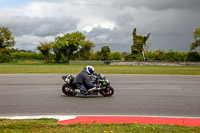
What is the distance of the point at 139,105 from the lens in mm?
8938

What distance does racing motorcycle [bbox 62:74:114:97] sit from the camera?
1072 centimetres

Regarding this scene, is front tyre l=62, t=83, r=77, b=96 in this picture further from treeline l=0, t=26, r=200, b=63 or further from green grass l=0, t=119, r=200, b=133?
treeline l=0, t=26, r=200, b=63

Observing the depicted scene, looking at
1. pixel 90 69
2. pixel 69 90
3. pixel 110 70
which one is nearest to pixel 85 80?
pixel 90 69

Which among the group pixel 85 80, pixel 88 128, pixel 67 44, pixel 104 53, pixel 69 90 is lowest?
pixel 88 128

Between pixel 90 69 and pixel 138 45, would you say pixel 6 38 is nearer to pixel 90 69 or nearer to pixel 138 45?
pixel 138 45

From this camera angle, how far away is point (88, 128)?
18.6 feet

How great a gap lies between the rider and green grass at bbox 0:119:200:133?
444 centimetres

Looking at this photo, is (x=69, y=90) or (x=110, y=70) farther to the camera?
(x=110, y=70)

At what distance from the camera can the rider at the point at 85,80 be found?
10609 mm

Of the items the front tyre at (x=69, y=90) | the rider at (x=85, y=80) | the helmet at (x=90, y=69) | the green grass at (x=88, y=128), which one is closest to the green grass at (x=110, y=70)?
the front tyre at (x=69, y=90)

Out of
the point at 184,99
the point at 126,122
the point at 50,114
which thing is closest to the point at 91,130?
the point at 126,122

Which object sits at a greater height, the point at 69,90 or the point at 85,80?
the point at 85,80

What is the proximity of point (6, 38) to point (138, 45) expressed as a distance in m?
42.2

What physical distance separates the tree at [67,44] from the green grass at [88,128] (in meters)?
68.3
